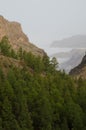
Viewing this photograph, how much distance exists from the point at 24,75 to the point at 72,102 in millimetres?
20568

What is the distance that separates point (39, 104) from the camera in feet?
392

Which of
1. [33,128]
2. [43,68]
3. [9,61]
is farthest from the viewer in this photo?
[43,68]

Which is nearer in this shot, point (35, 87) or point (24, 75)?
point (35, 87)

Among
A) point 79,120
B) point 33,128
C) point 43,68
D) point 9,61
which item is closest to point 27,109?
point 33,128

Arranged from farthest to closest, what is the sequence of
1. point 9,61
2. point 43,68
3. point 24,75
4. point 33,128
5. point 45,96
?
point 43,68 → point 9,61 → point 24,75 → point 45,96 → point 33,128

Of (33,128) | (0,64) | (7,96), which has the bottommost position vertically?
(33,128)

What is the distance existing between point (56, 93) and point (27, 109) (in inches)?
672

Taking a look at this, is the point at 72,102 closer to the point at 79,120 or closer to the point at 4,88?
the point at 79,120

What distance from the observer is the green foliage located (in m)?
112

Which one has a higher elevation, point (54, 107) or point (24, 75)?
point (24, 75)

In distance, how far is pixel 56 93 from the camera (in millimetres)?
131000

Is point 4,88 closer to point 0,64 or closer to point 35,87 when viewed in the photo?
point 35,87

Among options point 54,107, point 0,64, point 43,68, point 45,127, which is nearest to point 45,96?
point 54,107

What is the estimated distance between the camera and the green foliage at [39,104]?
4392 inches
